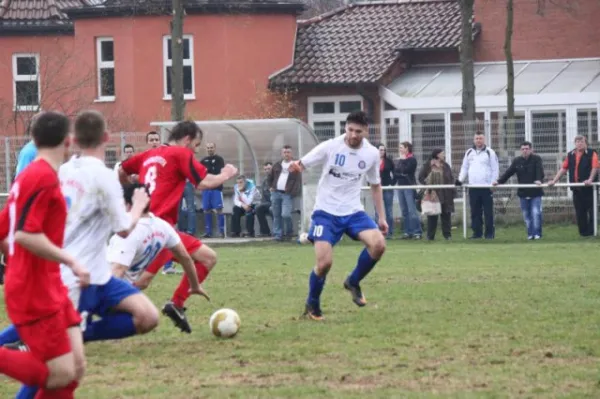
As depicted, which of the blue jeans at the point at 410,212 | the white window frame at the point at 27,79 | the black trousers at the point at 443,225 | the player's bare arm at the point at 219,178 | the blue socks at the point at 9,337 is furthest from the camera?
the white window frame at the point at 27,79

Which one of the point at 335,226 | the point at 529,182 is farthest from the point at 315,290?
the point at 529,182

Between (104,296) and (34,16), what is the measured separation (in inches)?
1437

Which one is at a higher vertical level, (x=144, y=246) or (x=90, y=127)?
(x=90, y=127)

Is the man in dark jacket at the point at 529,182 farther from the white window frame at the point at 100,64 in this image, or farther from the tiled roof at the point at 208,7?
the white window frame at the point at 100,64

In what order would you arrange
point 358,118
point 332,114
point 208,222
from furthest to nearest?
point 332,114, point 208,222, point 358,118

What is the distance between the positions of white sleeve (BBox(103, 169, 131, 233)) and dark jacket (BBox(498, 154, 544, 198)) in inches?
699

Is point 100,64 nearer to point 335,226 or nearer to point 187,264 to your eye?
point 335,226

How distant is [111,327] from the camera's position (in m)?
8.52

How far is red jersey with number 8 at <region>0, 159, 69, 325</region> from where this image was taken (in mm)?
6461

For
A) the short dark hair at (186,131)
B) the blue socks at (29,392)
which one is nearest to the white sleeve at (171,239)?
the short dark hair at (186,131)

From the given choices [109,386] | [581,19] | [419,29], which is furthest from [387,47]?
[109,386]

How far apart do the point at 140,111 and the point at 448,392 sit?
33.9m

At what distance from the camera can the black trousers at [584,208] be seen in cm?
2453

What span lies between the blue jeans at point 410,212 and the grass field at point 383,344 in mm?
8564
